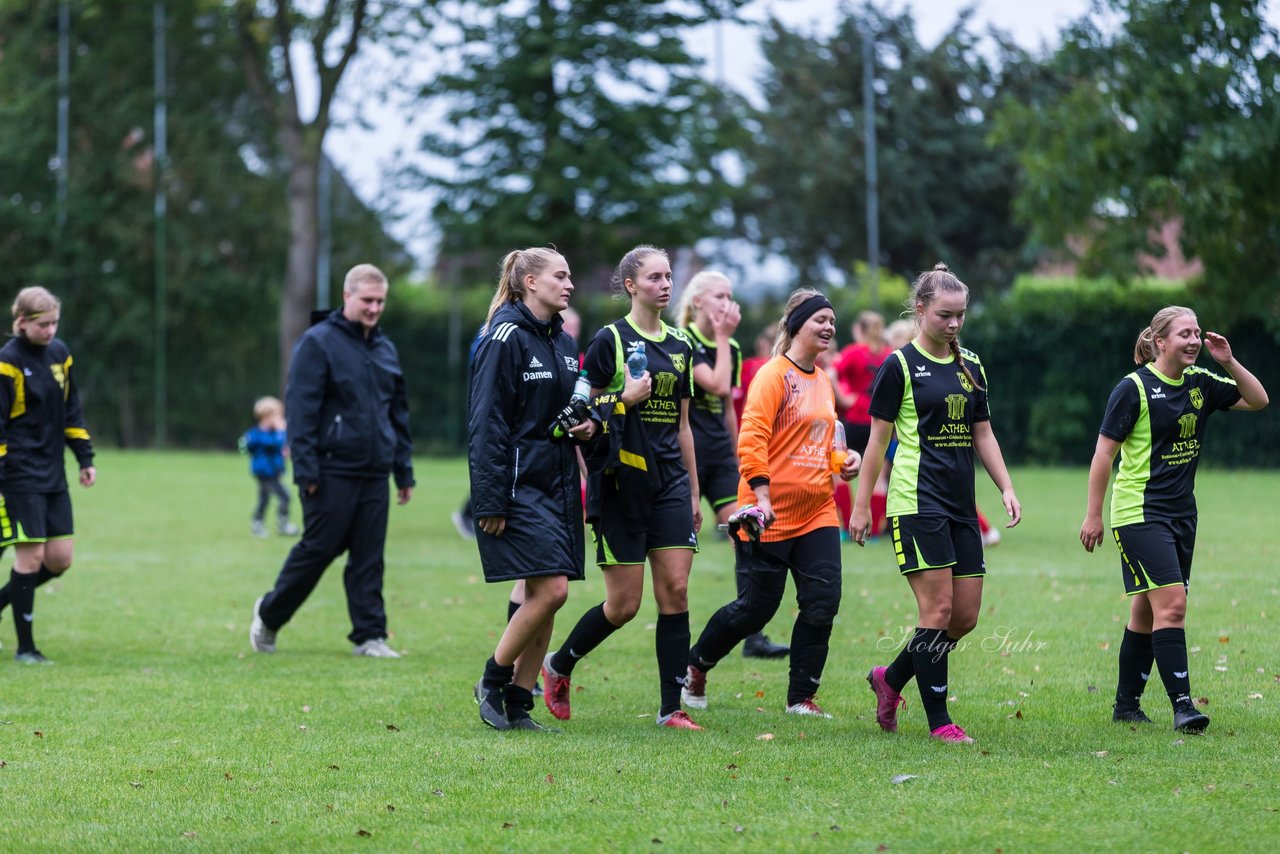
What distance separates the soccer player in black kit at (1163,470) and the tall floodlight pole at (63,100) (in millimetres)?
33907

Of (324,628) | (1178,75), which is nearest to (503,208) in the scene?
(1178,75)

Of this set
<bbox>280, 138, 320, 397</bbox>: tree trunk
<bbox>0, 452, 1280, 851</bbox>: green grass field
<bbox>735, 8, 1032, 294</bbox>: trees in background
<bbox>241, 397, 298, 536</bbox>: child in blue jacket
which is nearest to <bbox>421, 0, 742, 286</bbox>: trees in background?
<bbox>280, 138, 320, 397</bbox>: tree trunk

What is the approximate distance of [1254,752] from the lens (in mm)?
5992

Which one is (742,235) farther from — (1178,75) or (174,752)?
(174,752)

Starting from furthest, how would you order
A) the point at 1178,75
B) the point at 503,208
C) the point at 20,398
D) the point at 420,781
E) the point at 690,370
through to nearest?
1. the point at 503,208
2. the point at 1178,75
3. the point at 20,398
4. the point at 690,370
5. the point at 420,781

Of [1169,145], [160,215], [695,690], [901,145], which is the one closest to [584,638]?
[695,690]

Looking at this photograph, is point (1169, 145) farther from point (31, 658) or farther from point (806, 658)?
point (31, 658)

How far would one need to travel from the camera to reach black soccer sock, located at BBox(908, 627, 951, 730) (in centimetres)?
640

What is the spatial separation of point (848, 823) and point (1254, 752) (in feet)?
6.34

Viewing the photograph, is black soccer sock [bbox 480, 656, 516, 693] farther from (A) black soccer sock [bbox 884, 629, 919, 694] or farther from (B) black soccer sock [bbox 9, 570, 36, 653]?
(B) black soccer sock [bbox 9, 570, 36, 653]

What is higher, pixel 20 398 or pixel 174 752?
pixel 20 398

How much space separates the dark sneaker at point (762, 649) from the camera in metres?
8.99

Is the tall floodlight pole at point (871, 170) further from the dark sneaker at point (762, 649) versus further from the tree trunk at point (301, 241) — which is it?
the dark sneaker at point (762, 649)

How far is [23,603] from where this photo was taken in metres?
8.87
